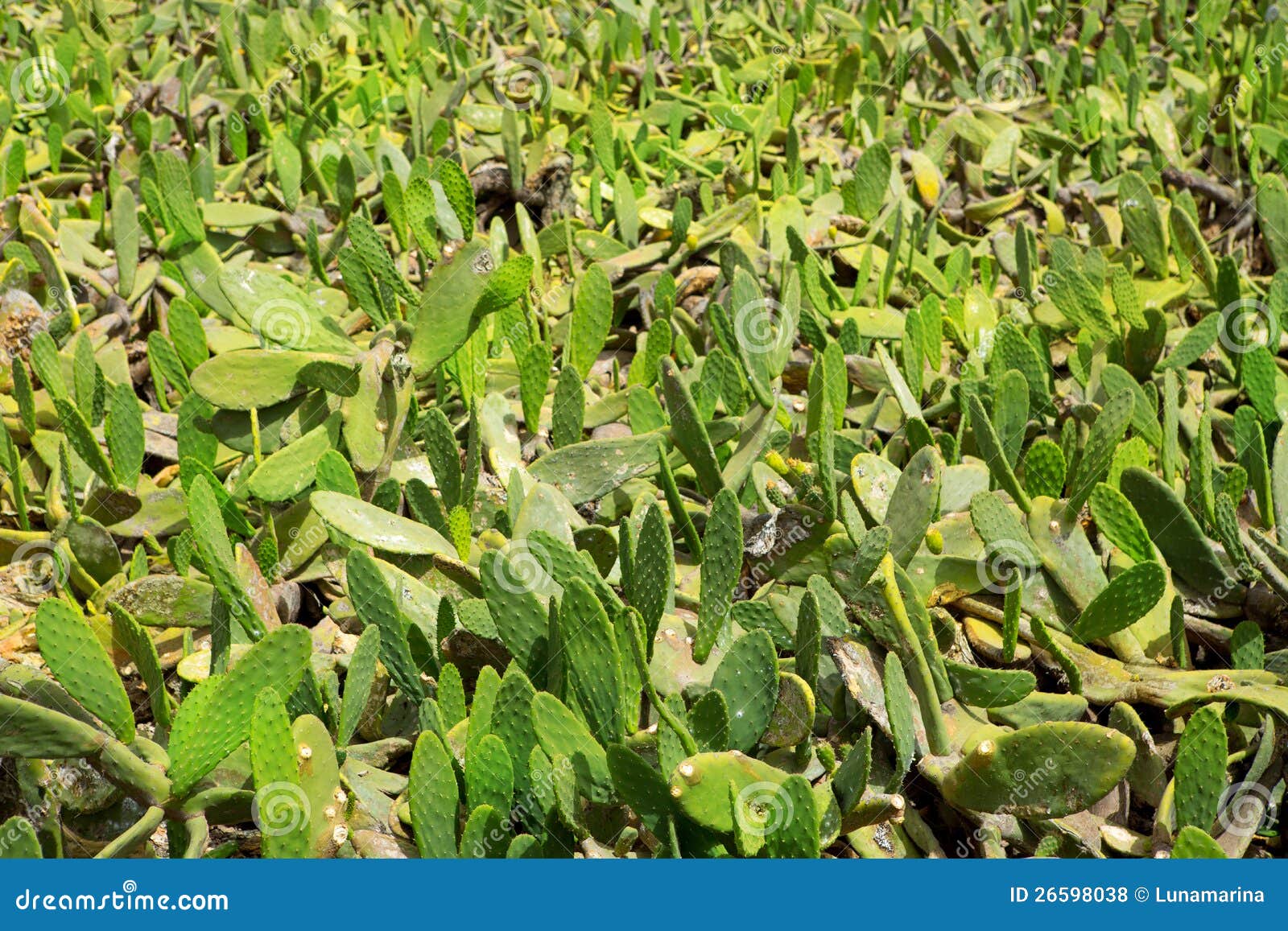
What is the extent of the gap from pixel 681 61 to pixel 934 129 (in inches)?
36.8

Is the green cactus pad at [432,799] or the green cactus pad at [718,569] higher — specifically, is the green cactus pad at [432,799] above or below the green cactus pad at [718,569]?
below

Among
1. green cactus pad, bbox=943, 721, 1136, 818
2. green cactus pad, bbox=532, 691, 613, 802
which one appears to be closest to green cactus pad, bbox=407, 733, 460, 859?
green cactus pad, bbox=532, 691, 613, 802

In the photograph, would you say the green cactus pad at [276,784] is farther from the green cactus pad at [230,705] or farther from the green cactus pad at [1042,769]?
the green cactus pad at [1042,769]

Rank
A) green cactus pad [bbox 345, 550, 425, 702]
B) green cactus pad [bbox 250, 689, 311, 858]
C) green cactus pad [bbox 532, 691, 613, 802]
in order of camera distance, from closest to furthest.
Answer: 1. green cactus pad [bbox 250, 689, 311, 858]
2. green cactus pad [bbox 532, 691, 613, 802]
3. green cactus pad [bbox 345, 550, 425, 702]

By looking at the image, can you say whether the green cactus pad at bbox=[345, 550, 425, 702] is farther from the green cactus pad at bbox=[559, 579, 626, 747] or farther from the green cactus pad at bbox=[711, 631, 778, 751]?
the green cactus pad at bbox=[711, 631, 778, 751]

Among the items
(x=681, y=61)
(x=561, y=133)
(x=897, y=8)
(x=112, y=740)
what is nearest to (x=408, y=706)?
(x=112, y=740)

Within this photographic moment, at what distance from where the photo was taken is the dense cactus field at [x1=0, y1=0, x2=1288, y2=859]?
1.39 meters

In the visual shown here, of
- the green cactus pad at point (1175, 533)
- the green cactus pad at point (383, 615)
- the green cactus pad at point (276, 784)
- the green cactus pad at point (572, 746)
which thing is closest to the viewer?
the green cactus pad at point (276, 784)

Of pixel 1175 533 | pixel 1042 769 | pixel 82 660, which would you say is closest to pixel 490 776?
pixel 82 660

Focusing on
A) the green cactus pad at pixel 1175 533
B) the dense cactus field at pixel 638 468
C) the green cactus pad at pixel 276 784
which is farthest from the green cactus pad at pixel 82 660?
the green cactus pad at pixel 1175 533

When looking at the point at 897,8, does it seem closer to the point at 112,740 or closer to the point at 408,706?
the point at 408,706

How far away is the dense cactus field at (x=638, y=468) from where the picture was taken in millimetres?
1388

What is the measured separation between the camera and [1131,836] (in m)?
1.47

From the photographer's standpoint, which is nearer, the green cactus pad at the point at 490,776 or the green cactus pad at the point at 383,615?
the green cactus pad at the point at 490,776
